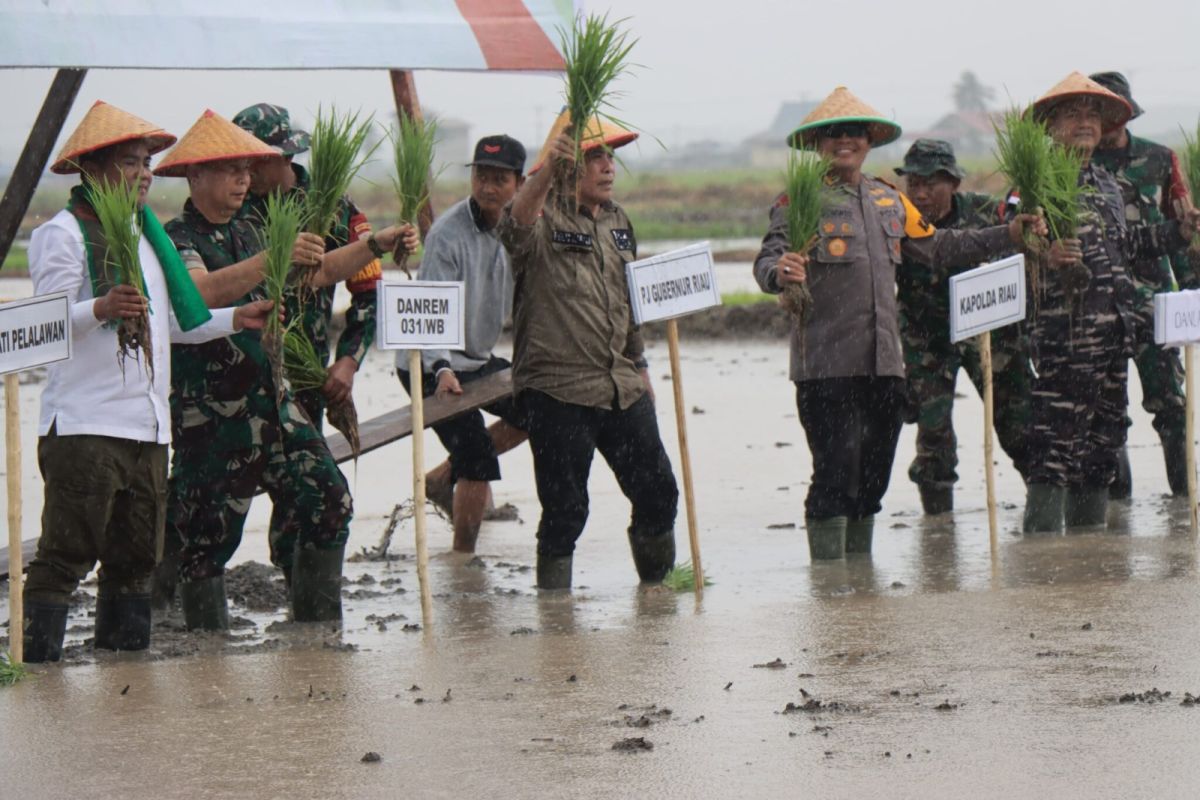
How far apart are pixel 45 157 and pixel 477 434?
234 cm

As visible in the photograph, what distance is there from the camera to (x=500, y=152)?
796 centimetres

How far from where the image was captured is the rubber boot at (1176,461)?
9492 mm

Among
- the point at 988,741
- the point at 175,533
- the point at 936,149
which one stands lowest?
the point at 988,741

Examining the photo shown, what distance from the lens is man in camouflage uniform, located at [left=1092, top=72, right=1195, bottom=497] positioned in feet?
29.2

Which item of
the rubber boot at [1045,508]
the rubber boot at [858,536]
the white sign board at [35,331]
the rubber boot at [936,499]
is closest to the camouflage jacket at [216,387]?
the white sign board at [35,331]

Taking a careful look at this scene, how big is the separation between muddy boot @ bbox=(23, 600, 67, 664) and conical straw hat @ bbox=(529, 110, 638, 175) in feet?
7.70

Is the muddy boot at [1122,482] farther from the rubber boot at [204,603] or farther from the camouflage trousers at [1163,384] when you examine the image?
the rubber boot at [204,603]

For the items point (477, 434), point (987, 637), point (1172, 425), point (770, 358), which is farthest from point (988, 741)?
point (770, 358)

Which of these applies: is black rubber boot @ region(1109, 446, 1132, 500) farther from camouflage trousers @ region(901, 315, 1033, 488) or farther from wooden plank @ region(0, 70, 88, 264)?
wooden plank @ region(0, 70, 88, 264)

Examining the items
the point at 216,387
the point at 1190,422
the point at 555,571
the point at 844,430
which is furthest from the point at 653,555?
the point at 1190,422

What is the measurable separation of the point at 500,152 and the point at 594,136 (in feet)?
2.82

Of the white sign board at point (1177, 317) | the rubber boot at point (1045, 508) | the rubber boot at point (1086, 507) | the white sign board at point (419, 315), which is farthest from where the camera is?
the rubber boot at point (1086, 507)

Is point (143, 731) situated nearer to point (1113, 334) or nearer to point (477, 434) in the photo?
point (477, 434)

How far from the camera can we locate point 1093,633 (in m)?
6.14
